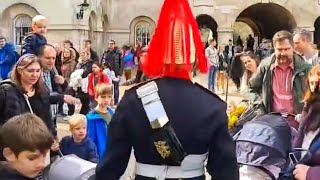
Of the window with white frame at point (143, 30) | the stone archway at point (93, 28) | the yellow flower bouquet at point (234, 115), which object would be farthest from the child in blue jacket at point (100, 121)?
the window with white frame at point (143, 30)

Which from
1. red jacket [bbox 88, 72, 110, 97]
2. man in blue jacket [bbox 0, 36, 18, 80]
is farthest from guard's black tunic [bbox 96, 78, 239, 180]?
man in blue jacket [bbox 0, 36, 18, 80]

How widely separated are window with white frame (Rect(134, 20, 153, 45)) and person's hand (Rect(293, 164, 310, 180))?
25880mm

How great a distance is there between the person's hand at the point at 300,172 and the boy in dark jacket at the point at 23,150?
153 centimetres

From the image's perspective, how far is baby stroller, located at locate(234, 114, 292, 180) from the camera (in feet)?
14.1

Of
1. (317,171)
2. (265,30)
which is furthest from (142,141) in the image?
(265,30)

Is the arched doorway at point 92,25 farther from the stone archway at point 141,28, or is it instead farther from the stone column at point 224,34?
the stone column at point 224,34

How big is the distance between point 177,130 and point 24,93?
2077 mm

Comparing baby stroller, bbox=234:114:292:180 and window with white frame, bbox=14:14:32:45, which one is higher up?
window with white frame, bbox=14:14:32:45

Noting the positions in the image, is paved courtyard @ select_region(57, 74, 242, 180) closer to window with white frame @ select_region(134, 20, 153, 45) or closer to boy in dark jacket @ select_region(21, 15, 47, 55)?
boy in dark jacket @ select_region(21, 15, 47, 55)

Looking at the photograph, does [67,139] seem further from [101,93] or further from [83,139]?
[101,93]

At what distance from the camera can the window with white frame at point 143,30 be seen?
2970 centimetres

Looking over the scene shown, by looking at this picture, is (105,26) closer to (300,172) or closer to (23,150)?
(300,172)

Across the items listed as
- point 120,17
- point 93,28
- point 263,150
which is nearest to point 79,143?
point 263,150

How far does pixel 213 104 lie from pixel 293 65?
2.95 metres
